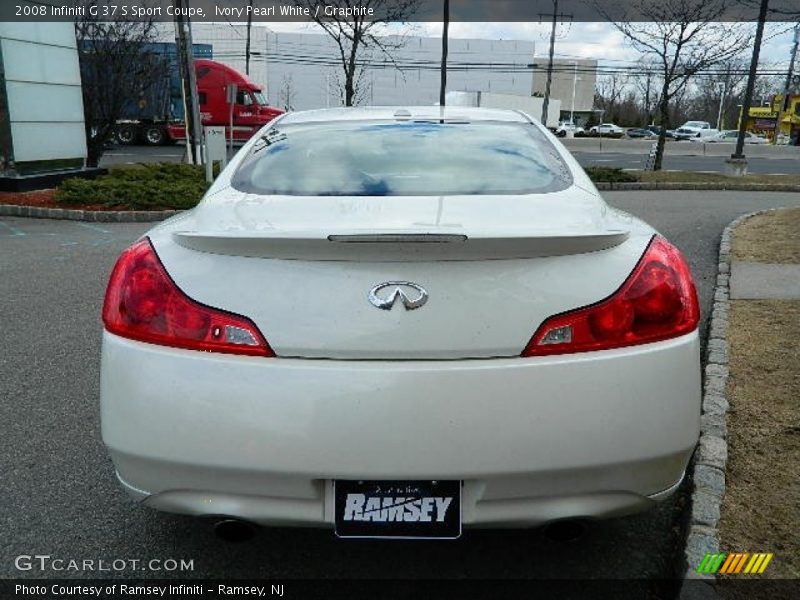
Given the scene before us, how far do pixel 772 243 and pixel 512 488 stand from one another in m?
7.91

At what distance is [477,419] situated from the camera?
6.04 feet

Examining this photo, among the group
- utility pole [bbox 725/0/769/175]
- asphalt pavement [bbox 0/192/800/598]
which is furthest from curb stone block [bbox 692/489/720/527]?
utility pole [bbox 725/0/769/175]

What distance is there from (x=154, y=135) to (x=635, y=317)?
3392 cm

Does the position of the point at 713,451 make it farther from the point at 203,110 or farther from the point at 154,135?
the point at 154,135

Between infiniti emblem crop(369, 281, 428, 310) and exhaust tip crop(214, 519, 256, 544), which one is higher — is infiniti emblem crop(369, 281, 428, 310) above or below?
above

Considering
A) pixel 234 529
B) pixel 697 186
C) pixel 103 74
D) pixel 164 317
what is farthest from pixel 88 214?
pixel 697 186

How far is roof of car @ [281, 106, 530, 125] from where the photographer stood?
10.9 feet

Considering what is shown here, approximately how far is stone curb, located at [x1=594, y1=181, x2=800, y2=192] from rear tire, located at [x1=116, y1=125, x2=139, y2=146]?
2346 cm

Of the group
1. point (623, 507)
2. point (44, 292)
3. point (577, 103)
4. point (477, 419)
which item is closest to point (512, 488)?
point (477, 419)

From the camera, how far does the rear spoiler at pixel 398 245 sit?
6.22ft

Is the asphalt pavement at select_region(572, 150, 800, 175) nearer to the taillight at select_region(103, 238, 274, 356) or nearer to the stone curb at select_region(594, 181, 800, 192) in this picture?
the stone curb at select_region(594, 181, 800, 192)

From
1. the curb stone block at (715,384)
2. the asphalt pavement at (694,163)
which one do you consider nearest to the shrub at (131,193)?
the curb stone block at (715,384)

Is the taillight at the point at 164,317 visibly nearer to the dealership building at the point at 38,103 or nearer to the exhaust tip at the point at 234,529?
the exhaust tip at the point at 234,529

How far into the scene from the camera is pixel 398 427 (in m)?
1.83
